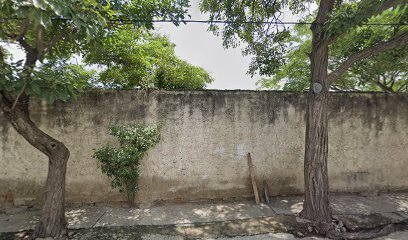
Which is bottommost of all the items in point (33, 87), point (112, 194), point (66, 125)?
point (112, 194)

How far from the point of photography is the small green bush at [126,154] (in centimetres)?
361

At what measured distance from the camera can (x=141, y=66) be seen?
6.43 m

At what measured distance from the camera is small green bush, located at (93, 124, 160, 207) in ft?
11.8

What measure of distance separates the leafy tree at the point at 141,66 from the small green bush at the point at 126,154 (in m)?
2.50

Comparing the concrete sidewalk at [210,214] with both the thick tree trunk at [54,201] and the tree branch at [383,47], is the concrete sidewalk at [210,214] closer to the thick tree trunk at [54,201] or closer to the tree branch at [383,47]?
the thick tree trunk at [54,201]

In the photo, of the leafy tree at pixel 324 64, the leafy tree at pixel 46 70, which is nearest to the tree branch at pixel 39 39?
the leafy tree at pixel 46 70

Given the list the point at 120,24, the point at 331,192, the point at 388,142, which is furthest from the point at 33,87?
the point at 388,142

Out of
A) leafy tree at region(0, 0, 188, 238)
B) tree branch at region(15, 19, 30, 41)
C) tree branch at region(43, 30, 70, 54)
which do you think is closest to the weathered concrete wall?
leafy tree at region(0, 0, 188, 238)

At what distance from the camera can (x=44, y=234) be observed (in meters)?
3.04

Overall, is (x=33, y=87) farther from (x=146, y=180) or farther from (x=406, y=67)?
(x=406, y=67)

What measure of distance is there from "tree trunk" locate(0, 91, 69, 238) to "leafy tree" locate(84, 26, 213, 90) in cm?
259

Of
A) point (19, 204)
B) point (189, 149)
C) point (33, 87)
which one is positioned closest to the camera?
point (33, 87)

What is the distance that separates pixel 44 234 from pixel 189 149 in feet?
7.70

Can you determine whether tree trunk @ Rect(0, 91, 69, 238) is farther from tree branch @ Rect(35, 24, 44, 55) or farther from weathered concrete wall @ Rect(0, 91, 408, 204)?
weathered concrete wall @ Rect(0, 91, 408, 204)
